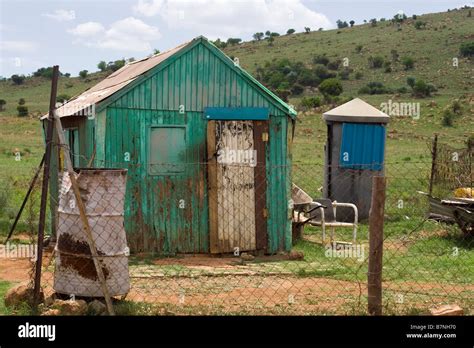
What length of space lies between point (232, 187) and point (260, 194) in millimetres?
524

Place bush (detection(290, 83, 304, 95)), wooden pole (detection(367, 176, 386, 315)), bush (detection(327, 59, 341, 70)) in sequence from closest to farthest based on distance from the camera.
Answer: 1. wooden pole (detection(367, 176, 386, 315))
2. bush (detection(290, 83, 304, 95))
3. bush (detection(327, 59, 341, 70))

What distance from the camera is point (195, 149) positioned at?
13.0 m

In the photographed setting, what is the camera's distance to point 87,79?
73250 millimetres

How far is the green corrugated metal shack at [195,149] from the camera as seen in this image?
498 inches

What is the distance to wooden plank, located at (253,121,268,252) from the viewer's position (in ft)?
43.4

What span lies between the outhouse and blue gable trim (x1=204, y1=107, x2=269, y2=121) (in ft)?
15.3

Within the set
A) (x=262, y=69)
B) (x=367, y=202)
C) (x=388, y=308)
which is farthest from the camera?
(x=262, y=69)

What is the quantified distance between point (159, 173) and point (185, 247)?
1.34m

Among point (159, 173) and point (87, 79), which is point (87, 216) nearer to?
point (159, 173)

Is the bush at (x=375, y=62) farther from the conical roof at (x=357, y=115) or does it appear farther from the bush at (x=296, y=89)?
the conical roof at (x=357, y=115)

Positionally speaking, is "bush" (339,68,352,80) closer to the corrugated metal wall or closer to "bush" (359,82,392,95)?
"bush" (359,82,392,95)

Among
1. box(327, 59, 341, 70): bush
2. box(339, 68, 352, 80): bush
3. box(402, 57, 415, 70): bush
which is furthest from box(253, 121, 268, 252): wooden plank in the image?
box(327, 59, 341, 70): bush

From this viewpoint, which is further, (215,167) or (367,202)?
(367,202)
